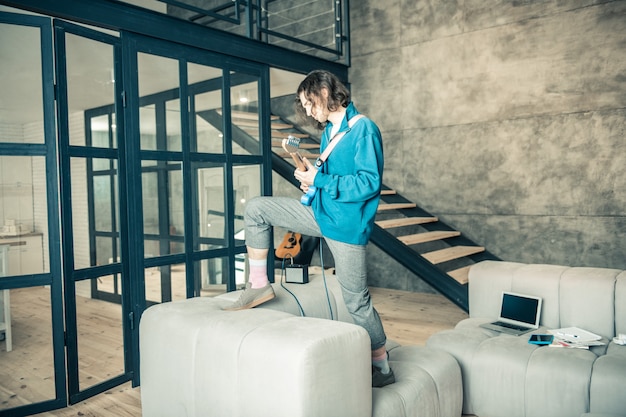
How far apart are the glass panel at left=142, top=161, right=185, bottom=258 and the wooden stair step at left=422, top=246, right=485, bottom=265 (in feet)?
7.62

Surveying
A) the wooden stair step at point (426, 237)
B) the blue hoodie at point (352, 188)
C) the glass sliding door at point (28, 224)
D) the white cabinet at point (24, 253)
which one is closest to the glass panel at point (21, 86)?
the glass sliding door at point (28, 224)

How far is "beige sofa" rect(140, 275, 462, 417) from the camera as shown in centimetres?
145

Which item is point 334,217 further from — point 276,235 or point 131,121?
point 276,235

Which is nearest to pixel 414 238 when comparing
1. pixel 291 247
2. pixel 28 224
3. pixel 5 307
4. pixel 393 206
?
pixel 393 206

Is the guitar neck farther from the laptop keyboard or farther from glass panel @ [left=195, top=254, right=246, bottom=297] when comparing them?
glass panel @ [left=195, top=254, right=246, bottom=297]

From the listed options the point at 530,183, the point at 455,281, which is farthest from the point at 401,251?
the point at 530,183

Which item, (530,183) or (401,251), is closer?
(401,251)

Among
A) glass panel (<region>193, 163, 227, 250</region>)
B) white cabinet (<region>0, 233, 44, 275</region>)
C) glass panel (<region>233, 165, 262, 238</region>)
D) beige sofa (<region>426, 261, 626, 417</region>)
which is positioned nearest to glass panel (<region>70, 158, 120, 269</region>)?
white cabinet (<region>0, 233, 44, 275</region>)

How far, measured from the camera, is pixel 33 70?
3.00 metres

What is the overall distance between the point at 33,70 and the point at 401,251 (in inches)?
134

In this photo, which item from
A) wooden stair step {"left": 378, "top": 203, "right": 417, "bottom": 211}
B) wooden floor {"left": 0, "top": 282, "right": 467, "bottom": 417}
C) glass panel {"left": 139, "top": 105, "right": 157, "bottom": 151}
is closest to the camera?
wooden floor {"left": 0, "top": 282, "right": 467, "bottom": 417}

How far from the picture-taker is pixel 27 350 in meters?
3.12

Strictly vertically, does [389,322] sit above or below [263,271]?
below

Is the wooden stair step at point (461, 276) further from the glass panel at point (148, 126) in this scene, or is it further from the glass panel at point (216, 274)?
the glass panel at point (148, 126)
